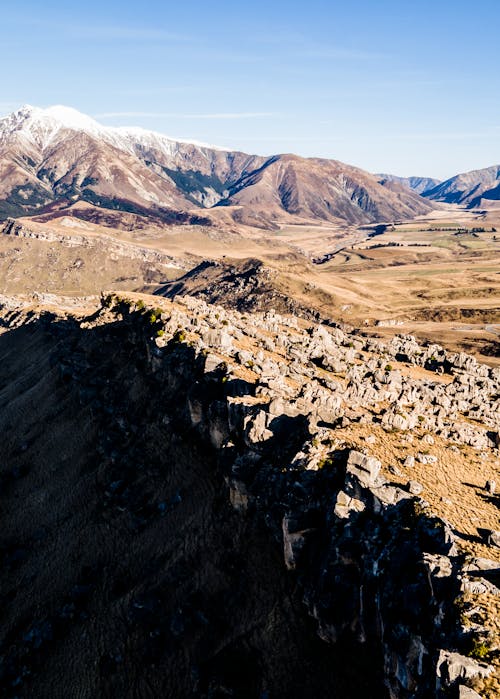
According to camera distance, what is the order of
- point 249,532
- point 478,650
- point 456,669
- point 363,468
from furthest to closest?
point 249,532, point 363,468, point 478,650, point 456,669

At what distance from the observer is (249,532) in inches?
1574

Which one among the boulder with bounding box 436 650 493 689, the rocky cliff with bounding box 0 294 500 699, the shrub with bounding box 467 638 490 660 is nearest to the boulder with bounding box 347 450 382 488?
the rocky cliff with bounding box 0 294 500 699

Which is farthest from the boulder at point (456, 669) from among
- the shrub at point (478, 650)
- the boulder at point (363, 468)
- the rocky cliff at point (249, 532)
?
the boulder at point (363, 468)

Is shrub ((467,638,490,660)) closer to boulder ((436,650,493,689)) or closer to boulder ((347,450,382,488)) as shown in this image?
boulder ((436,650,493,689))

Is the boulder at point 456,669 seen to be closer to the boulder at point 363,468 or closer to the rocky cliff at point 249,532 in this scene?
the rocky cliff at point 249,532

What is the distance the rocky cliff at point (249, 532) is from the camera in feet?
87.6

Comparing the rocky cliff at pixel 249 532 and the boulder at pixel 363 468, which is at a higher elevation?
the boulder at pixel 363 468

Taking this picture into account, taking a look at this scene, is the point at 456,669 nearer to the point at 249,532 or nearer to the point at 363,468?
the point at 363,468

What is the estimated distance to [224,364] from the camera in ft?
185

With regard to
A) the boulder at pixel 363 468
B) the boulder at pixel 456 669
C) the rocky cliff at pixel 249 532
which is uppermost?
the boulder at pixel 363 468

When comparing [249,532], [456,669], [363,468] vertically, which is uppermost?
[363,468]

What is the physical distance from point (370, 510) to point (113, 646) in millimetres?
23506

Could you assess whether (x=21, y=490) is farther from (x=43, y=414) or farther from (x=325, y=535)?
(x=325, y=535)

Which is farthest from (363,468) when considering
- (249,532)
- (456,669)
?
(456,669)
